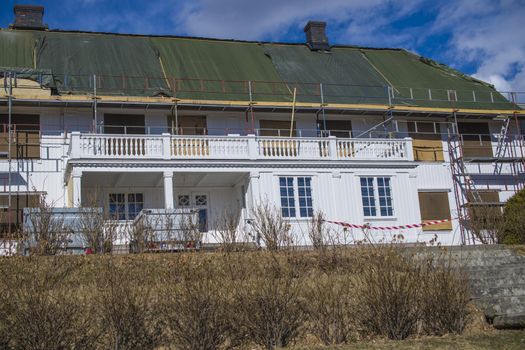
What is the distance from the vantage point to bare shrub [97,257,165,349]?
1349 centimetres

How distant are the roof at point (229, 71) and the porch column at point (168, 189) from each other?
4195 millimetres

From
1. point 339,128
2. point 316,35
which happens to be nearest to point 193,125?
point 339,128

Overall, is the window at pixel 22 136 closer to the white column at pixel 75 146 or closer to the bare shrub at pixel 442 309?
the white column at pixel 75 146

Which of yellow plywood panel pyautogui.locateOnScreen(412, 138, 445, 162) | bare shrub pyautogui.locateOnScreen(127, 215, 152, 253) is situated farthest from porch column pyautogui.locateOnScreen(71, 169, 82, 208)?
yellow plywood panel pyautogui.locateOnScreen(412, 138, 445, 162)

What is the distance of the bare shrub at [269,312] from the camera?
14172 mm

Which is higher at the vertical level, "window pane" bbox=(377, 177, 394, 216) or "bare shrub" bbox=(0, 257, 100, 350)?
"window pane" bbox=(377, 177, 394, 216)

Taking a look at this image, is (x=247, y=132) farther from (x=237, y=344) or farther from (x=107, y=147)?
(x=237, y=344)

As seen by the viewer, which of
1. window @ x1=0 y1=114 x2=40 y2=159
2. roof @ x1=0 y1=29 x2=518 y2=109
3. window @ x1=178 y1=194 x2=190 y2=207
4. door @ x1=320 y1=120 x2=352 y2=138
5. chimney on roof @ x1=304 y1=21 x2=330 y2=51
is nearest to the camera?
window @ x1=0 y1=114 x2=40 y2=159

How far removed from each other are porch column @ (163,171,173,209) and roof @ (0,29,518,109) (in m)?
4.19

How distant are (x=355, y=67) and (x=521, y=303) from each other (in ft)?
70.4

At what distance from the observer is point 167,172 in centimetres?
2647

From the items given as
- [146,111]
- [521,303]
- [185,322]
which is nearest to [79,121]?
[146,111]

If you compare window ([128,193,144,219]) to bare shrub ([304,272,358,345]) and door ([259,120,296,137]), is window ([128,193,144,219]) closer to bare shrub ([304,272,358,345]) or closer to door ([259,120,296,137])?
door ([259,120,296,137])

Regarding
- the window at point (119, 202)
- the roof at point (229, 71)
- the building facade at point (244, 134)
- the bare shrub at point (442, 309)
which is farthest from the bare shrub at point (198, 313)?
the roof at point (229, 71)
